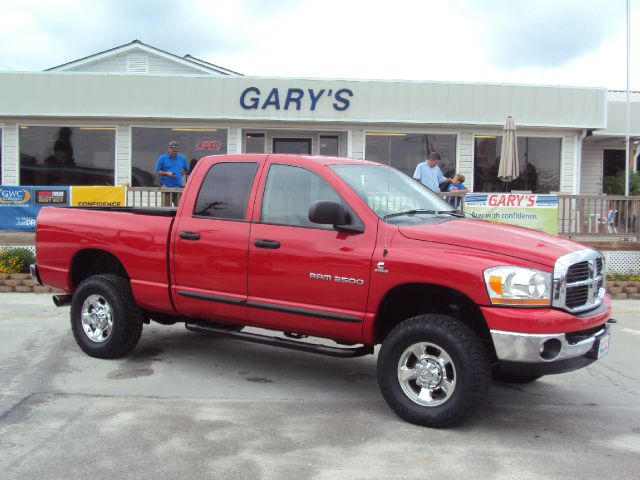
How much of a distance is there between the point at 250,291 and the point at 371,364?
69.3 inches

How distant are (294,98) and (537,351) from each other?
12.3 meters

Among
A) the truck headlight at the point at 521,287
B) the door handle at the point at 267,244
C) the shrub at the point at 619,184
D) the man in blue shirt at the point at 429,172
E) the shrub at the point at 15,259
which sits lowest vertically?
the shrub at the point at 15,259

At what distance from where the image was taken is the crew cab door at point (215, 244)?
548cm

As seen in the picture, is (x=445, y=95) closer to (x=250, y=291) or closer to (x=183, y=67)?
(x=183, y=67)

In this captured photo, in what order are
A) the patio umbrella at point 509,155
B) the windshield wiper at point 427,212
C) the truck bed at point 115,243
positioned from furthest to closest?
the patio umbrella at point 509,155 < the truck bed at point 115,243 < the windshield wiper at point 427,212

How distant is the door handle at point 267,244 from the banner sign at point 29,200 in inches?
288

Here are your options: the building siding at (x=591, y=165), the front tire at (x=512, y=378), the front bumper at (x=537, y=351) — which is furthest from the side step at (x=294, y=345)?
the building siding at (x=591, y=165)

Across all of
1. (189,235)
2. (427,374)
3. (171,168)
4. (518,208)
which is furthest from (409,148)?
(427,374)

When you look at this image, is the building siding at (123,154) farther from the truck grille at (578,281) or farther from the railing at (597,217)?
the truck grille at (578,281)

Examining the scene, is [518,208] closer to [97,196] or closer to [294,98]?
[294,98]

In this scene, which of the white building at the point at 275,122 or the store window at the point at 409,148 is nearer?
the white building at the point at 275,122

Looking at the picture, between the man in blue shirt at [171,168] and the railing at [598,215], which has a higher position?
the man in blue shirt at [171,168]

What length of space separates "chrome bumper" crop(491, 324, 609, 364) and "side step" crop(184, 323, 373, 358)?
1193mm

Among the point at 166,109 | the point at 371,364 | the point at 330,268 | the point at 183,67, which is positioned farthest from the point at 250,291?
the point at 183,67
